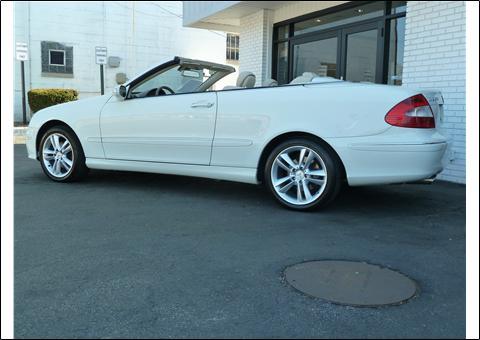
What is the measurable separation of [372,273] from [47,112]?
476 cm

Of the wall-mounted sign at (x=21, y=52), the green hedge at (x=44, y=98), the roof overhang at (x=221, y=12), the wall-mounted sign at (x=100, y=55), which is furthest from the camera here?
the green hedge at (x=44, y=98)

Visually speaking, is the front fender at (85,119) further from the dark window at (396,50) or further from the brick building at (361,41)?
the dark window at (396,50)

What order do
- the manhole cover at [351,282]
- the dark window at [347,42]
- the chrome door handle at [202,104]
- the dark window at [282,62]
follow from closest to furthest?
1. the manhole cover at [351,282]
2. the chrome door handle at [202,104]
3. the dark window at [347,42]
4. the dark window at [282,62]

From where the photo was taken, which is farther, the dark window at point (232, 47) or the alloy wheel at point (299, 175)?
the dark window at point (232, 47)

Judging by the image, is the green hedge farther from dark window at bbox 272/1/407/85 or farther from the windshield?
the windshield

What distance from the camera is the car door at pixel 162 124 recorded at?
5.27m

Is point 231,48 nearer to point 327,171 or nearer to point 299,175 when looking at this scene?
point 299,175

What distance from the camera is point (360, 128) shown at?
4.48 m

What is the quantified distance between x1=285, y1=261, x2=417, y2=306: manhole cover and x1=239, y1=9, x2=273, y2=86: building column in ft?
27.1

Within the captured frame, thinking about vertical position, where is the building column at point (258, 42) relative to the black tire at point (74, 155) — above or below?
above

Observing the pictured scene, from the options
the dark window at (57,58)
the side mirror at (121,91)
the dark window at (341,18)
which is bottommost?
the side mirror at (121,91)

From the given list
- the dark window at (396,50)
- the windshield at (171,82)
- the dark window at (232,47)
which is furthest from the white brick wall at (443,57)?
the dark window at (232,47)

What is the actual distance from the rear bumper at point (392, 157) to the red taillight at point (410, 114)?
102 millimetres

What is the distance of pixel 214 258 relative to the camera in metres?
3.43
